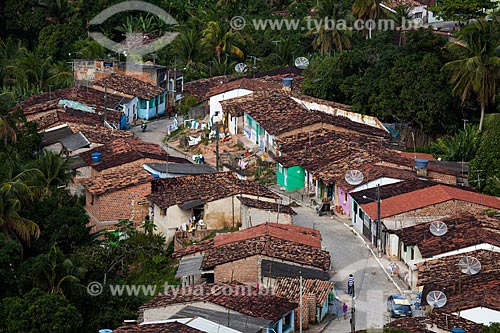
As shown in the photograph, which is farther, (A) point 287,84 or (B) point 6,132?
(A) point 287,84

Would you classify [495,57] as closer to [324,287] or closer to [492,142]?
[492,142]

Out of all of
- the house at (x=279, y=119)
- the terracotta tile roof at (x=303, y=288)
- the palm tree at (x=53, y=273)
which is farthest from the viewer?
the house at (x=279, y=119)

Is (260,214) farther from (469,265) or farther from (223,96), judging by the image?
(223,96)

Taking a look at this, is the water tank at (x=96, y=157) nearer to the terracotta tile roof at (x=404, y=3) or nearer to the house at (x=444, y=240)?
the house at (x=444, y=240)

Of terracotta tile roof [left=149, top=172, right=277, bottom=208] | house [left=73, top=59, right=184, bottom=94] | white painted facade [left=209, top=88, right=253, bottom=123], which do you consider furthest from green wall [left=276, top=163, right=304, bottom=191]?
house [left=73, top=59, right=184, bottom=94]

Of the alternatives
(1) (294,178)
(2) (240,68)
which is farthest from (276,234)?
(2) (240,68)

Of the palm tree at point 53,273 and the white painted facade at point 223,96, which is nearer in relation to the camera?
the palm tree at point 53,273

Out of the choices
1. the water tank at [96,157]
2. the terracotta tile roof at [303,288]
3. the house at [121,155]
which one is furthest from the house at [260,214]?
the water tank at [96,157]
